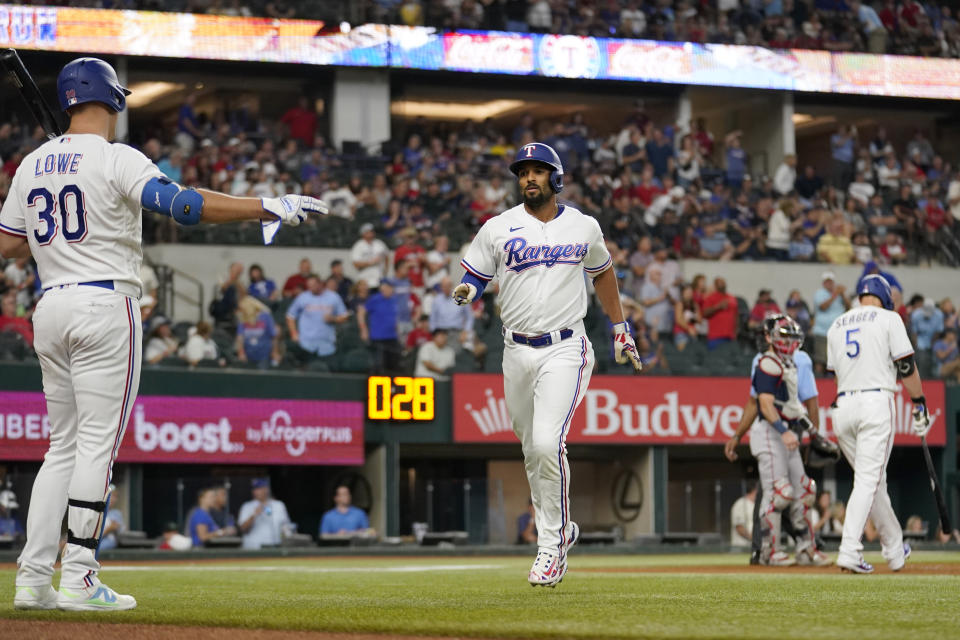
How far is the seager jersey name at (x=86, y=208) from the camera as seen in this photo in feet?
20.0

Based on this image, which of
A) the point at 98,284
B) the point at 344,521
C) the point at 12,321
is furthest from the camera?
the point at 344,521

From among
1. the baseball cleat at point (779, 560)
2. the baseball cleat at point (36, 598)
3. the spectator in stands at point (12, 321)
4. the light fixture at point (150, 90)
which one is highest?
the light fixture at point (150, 90)

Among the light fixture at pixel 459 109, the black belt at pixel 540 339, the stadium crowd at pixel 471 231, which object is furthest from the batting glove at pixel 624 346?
the light fixture at pixel 459 109

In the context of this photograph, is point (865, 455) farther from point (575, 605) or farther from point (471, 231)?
point (471, 231)

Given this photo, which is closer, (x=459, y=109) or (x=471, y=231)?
(x=471, y=231)

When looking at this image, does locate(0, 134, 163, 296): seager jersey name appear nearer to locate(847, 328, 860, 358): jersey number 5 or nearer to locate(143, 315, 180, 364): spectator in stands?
locate(847, 328, 860, 358): jersey number 5

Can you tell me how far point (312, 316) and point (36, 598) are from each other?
43.6ft

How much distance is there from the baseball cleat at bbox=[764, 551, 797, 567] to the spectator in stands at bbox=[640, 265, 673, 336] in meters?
9.51

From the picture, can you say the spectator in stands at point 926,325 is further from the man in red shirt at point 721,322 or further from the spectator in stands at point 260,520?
the spectator in stands at point 260,520

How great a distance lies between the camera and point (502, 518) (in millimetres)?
19250

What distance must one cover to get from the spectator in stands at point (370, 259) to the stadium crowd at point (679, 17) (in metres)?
7.08

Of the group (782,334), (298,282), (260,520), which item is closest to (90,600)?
(782,334)

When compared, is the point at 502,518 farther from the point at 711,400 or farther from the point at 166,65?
the point at 166,65

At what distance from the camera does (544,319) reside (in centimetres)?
776
